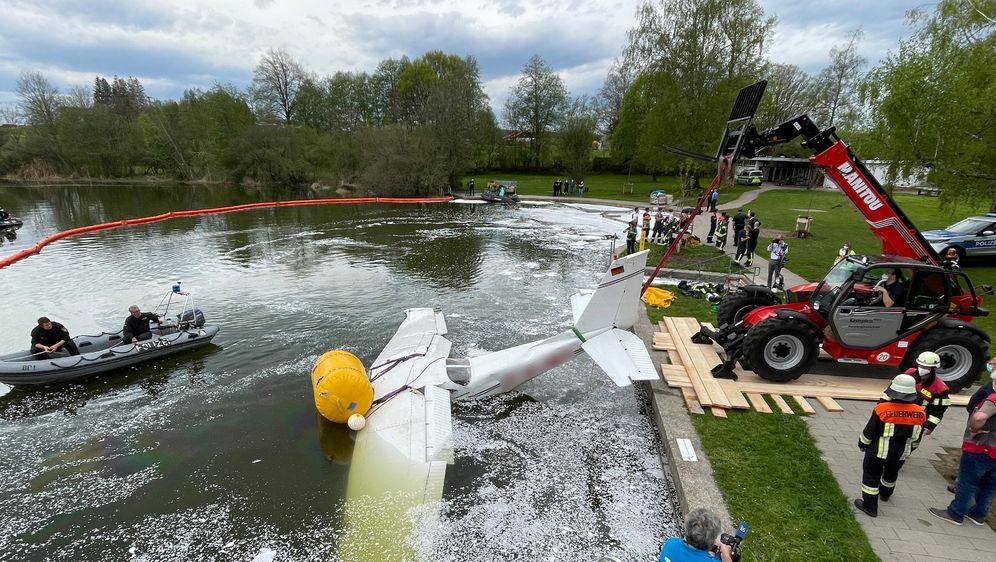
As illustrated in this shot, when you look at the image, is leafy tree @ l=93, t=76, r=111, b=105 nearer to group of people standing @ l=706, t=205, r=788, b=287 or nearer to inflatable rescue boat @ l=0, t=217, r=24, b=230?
inflatable rescue boat @ l=0, t=217, r=24, b=230

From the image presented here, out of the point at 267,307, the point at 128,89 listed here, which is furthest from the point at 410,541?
the point at 128,89

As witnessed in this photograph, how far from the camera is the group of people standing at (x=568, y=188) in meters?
45.3

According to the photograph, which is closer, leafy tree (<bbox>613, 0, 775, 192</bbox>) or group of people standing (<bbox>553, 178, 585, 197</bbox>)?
leafy tree (<bbox>613, 0, 775, 192</bbox>)

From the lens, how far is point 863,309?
7.24 m

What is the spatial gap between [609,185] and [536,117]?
17.4 meters

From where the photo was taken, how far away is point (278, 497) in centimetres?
615

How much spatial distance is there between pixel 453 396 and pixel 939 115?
15842 mm

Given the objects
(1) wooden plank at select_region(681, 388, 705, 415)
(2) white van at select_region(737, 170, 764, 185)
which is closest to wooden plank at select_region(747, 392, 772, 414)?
(1) wooden plank at select_region(681, 388, 705, 415)

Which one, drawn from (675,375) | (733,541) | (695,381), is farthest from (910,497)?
(733,541)

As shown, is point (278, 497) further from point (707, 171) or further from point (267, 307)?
point (707, 171)

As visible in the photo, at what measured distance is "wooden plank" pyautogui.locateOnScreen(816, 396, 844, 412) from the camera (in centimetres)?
705

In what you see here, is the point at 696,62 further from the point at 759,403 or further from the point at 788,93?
the point at 759,403

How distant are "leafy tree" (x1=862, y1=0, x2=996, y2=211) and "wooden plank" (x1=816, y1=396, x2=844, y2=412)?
1108cm

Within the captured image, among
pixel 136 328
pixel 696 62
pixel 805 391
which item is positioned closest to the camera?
pixel 805 391
